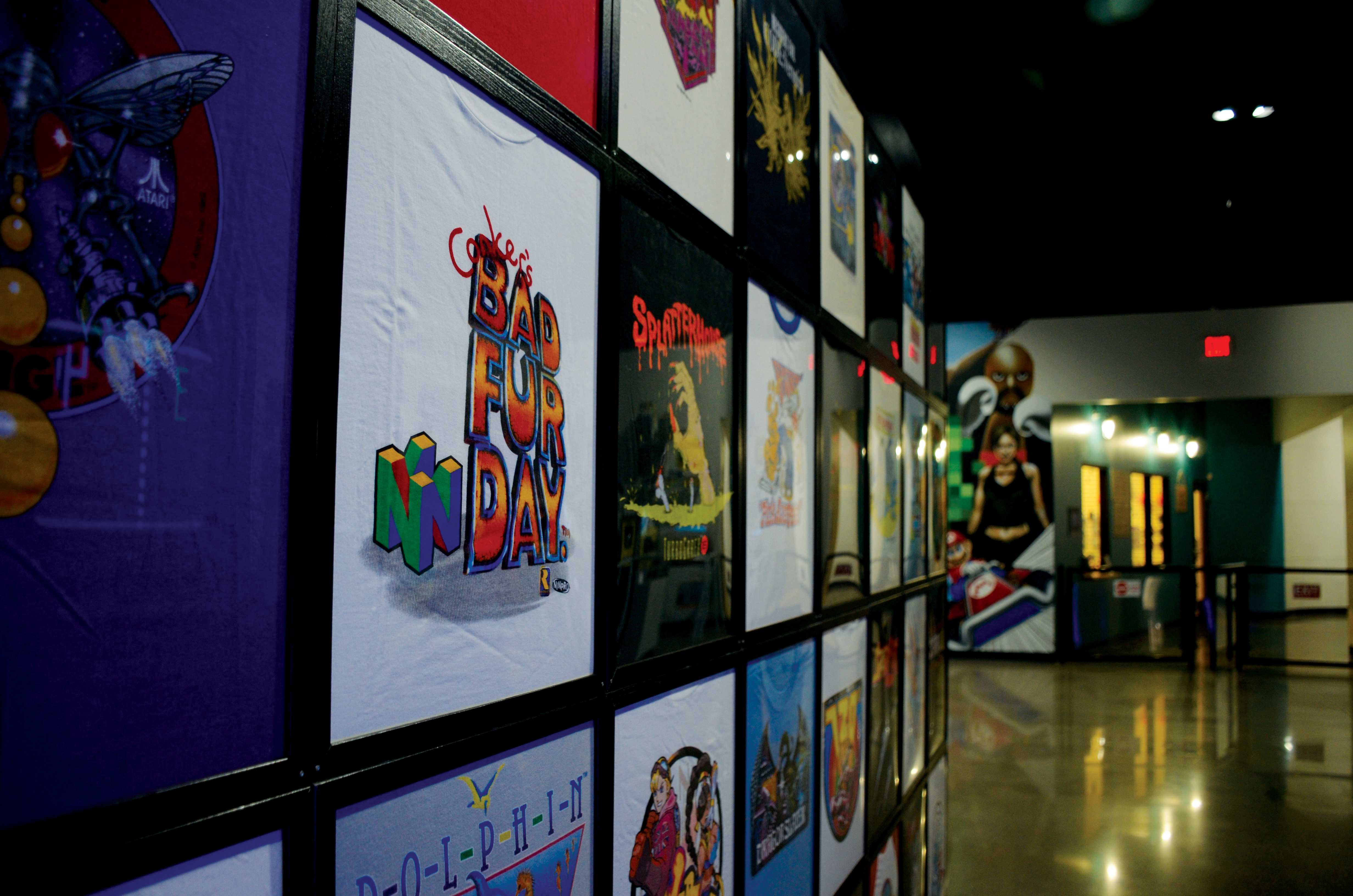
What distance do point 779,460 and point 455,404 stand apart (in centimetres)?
115

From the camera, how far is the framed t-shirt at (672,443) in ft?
4.46

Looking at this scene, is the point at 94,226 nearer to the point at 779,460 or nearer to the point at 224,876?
the point at 224,876

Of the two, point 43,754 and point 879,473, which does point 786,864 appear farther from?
point 43,754

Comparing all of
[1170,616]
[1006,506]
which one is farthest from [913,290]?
[1170,616]

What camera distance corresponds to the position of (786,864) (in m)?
2.04

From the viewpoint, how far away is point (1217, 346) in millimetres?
8891

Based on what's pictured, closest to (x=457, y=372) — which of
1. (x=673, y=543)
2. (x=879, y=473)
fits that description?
(x=673, y=543)

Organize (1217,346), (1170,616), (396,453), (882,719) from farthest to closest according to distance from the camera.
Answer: (1170,616)
(1217,346)
(882,719)
(396,453)

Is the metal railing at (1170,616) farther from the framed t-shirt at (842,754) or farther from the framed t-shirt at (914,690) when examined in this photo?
the framed t-shirt at (842,754)

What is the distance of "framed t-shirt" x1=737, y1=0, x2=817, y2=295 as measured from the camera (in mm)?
1880

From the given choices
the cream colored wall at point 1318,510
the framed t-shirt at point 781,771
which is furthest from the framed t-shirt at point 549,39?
the cream colored wall at point 1318,510

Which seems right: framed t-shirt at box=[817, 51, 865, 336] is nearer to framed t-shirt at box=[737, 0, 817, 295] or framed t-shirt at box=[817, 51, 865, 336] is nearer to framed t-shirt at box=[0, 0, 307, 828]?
framed t-shirt at box=[737, 0, 817, 295]

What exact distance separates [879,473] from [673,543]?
1695 millimetres

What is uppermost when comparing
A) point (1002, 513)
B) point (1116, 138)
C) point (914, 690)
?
point (1116, 138)
